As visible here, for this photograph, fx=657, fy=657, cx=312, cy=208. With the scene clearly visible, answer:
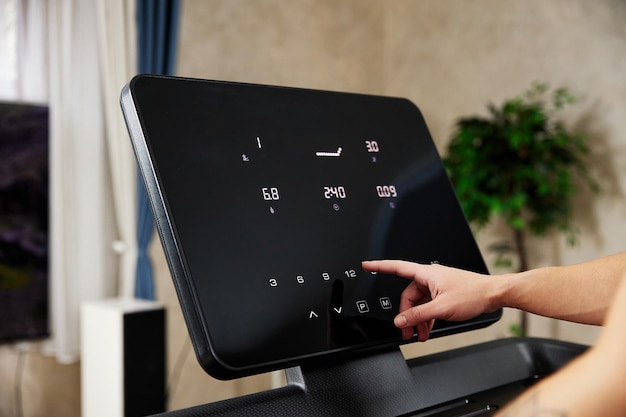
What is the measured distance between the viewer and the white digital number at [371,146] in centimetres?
73

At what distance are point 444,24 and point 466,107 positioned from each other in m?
0.50

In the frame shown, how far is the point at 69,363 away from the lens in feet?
9.36

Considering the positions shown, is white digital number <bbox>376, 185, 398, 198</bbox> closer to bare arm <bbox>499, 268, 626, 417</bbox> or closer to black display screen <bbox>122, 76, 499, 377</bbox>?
black display screen <bbox>122, 76, 499, 377</bbox>

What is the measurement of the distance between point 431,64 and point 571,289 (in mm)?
3264

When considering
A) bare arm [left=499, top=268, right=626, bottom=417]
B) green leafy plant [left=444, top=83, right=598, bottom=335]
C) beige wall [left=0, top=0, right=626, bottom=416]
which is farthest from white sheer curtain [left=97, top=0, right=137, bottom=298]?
bare arm [left=499, top=268, right=626, bottom=417]

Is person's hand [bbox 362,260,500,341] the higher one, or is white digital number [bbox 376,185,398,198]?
white digital number [bbox 376,185,398,198]

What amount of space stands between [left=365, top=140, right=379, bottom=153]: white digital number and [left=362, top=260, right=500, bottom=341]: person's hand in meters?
0.14

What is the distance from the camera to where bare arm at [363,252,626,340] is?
2.10 feet

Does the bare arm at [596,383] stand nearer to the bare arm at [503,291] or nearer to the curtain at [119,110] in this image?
the bare arm at [503,291]

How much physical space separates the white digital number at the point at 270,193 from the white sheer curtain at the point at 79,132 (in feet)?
7.41

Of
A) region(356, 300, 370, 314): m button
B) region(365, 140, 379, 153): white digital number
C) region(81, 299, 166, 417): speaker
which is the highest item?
region(365, 140, 379, 153): white digital number

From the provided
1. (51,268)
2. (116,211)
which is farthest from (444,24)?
(51,268)

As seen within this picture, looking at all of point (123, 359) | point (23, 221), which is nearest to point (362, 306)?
point (123, 359)

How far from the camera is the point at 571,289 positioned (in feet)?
2.13
